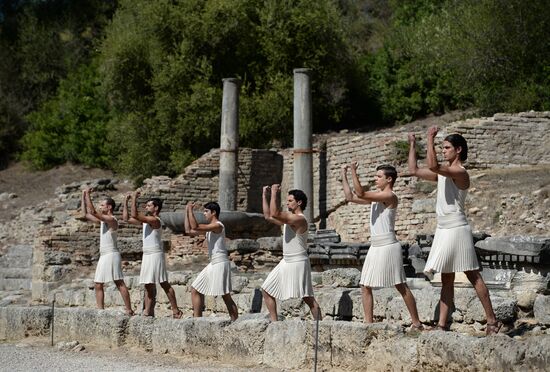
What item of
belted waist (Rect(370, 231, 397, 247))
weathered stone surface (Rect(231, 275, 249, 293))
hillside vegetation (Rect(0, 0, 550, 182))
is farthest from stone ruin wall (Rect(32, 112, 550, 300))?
belted waist (Rect(370, 231, 397, 247))

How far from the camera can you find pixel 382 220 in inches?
344

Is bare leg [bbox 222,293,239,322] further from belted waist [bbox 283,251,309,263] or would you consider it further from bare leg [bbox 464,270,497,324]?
bare leg [bbox 464,270,497,324]

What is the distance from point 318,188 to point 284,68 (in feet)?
14.6

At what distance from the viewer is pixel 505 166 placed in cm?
2119

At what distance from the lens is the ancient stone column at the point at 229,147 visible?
935 inches

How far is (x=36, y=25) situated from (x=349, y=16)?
43.3ft

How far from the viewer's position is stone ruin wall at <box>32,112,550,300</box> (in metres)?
20.0

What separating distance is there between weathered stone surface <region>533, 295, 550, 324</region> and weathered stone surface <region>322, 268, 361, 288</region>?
3356 millimetres

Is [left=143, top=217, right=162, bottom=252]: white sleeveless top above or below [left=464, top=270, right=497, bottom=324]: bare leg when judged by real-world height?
above

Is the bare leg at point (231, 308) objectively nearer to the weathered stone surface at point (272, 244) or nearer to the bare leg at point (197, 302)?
the bare leg at point (197, 302)

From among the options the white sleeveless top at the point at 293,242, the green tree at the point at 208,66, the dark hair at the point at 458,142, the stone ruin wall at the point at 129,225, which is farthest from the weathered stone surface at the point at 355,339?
the green tree at the point at 208,66

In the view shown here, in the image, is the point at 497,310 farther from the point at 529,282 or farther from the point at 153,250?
the point at 153,250

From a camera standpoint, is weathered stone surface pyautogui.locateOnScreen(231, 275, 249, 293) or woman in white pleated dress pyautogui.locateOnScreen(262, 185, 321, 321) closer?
woman in white pleated dress pyautogui.locateOnScreen(262, 185, 321, 321)

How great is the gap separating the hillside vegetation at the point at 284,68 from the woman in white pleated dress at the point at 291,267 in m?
15.6
